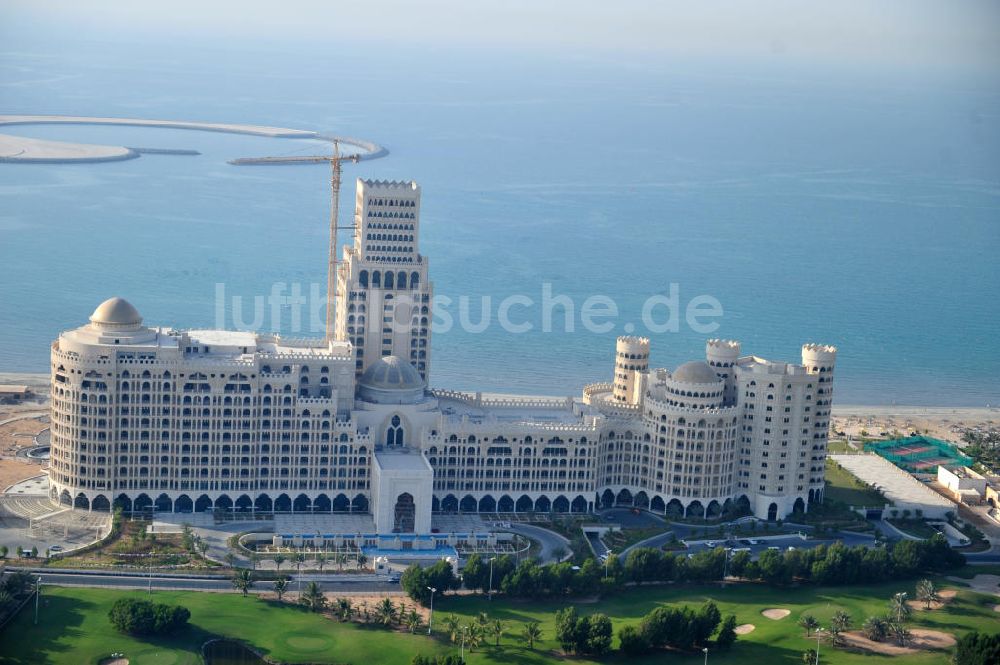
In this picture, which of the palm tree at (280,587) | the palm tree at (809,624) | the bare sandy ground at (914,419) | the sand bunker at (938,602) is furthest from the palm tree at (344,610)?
→ the bare sandy ground at (914,419)

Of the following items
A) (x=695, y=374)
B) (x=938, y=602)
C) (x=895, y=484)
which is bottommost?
(x=938, y=602)

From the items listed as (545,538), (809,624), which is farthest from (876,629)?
(545,538)

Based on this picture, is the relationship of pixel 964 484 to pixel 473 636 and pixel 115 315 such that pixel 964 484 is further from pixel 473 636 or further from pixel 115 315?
pixel 115 315

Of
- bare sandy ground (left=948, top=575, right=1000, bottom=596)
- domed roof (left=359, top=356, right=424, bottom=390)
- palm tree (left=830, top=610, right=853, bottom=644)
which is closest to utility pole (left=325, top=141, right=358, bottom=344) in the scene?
domed roof (left=359, top=356, right=424, bottom=390)

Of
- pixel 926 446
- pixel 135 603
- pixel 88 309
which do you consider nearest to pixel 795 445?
pixel 926 446

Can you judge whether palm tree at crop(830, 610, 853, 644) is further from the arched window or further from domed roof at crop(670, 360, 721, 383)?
the arched window

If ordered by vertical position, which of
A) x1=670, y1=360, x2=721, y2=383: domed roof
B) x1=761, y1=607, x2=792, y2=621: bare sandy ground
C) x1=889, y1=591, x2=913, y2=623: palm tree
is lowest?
x1=761, y1=607, x2=792, y2=621: bare sandy ground

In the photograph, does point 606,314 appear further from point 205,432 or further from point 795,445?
point 205,432
